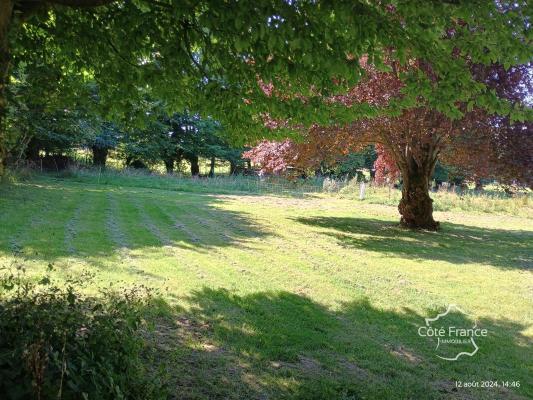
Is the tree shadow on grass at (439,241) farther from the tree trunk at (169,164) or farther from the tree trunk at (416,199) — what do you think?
the tree trunk at (169,164)

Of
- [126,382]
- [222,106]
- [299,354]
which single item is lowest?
[299,354]

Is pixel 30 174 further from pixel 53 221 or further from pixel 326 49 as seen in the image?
pixel 326 49

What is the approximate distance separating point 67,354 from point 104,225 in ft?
25.7

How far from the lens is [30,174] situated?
19.9 m

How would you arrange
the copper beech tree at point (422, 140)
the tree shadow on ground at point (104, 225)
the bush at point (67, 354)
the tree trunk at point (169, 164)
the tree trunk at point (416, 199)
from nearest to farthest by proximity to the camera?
1. the bush at point (67, 354)
2. the tree shadow on ground at point (104, 225)
3. the copper beech tree at point (422, 140)
4. the tree trunk at point (416, 199)
5. the tree trunk at point (169, 164)

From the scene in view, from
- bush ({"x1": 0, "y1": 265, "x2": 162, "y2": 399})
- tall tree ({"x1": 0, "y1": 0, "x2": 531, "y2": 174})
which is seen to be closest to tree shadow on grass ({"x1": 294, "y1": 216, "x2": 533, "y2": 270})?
tall tree ({"x1": 0, "y1": 0, "x2": 531, "y2": 174})

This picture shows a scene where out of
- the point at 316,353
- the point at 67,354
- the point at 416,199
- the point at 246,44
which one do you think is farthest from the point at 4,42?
the point at 416,199

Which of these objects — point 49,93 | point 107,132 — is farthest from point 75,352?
point 107,132

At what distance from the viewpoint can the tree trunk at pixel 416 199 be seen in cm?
1291

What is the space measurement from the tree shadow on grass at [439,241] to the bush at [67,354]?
737 centimetres

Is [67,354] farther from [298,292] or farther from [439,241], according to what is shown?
[439,241]

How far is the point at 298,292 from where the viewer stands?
20.8 ft

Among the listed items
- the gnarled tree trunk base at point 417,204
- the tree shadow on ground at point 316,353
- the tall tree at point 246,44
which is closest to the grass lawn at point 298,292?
the tree shadow on ground at point 316,353

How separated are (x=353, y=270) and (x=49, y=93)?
212 inches
